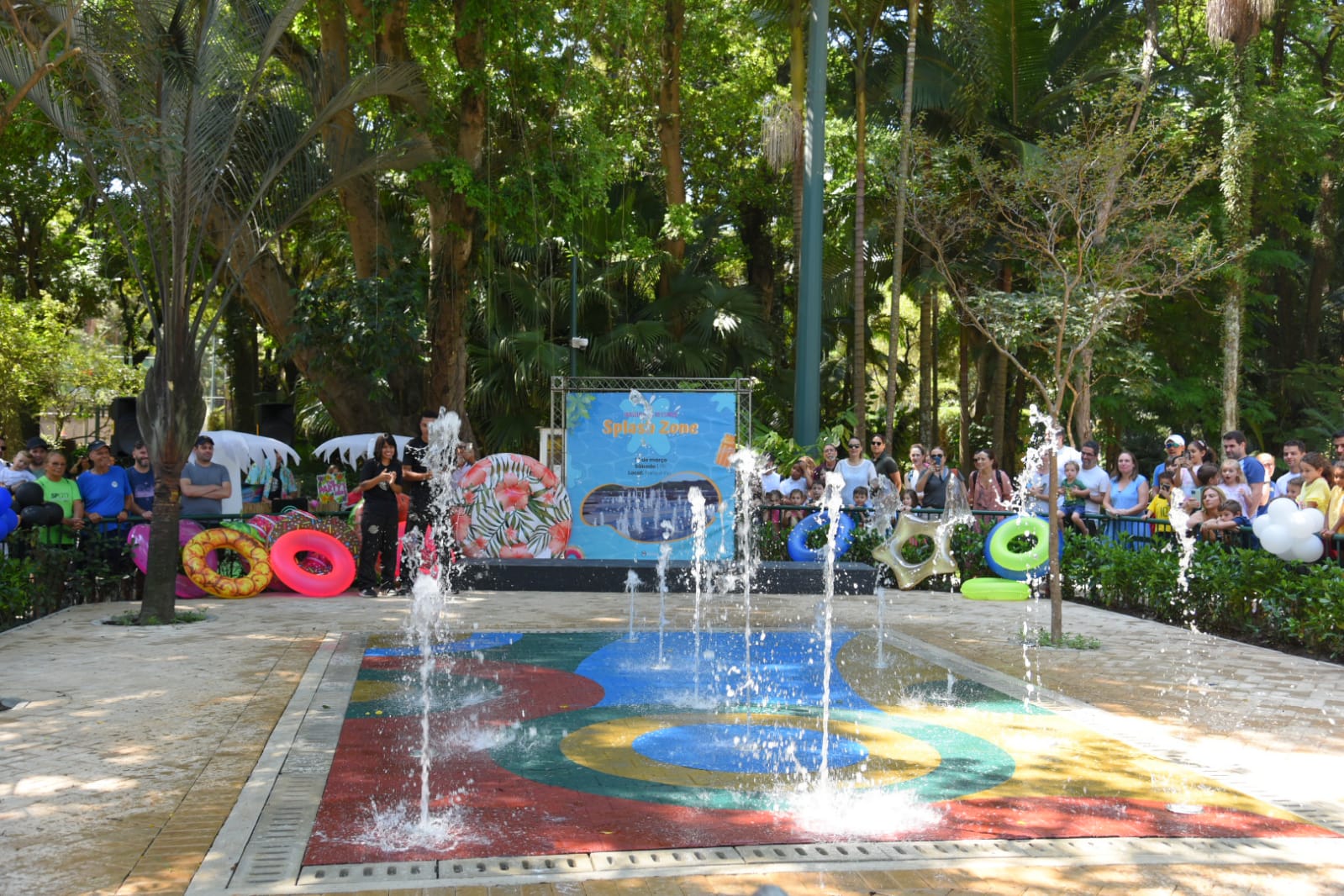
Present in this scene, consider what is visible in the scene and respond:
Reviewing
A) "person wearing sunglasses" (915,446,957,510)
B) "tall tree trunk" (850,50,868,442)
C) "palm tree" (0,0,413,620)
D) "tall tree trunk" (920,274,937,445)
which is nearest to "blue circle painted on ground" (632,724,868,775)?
"palm tree" (0,0,413,620)

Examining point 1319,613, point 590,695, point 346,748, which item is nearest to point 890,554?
point 1319,613

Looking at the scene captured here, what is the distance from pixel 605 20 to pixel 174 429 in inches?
370

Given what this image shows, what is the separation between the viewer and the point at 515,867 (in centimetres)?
458

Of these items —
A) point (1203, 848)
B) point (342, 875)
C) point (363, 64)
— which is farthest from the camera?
point (363, 64)

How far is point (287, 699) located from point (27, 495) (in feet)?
18.8

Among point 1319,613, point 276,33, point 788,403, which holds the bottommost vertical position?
point 1319,613

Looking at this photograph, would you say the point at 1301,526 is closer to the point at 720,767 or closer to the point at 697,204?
the point at 720,767

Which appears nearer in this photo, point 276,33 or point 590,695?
point 590,695

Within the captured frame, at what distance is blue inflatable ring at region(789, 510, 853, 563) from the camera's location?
1498 centimetres

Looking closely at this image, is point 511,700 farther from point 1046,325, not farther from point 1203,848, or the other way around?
point 1046,325

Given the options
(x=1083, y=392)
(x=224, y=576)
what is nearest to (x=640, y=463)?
(x=224, y=576)

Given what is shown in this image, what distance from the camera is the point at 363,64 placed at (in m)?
16.6

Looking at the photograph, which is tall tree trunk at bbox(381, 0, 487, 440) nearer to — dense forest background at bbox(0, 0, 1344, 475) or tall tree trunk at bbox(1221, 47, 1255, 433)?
dense forest background at bbox(0, 0, 1344, 475)

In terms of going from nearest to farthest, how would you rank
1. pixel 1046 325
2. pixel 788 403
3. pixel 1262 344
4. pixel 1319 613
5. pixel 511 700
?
pixel 511 700, pixel 1319 613, pixel 1046 325, pixel 788 403, pixel 1262 344
